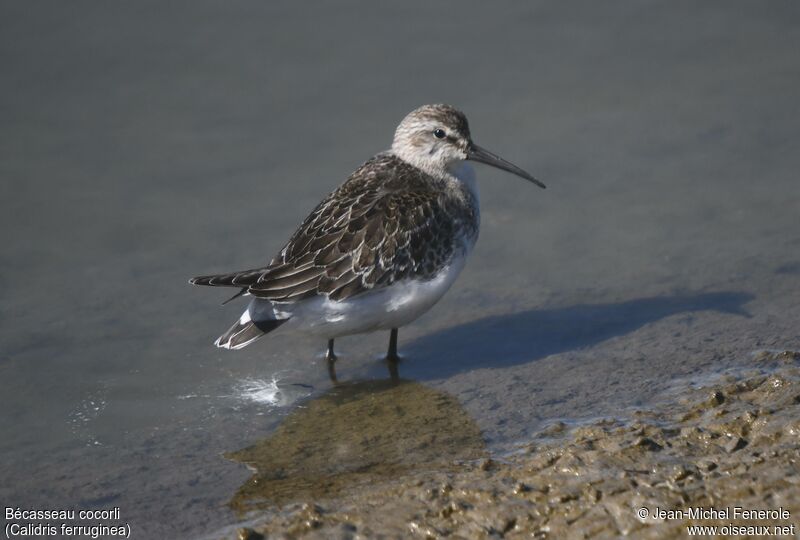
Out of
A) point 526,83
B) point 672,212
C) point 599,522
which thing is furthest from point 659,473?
point 526,83

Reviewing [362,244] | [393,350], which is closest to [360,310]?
[362,244]

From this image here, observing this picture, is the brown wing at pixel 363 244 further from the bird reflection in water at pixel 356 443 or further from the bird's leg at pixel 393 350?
the bird reflection in water at pixel 356 443

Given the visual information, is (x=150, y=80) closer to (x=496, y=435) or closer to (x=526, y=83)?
(x=526, y=83)

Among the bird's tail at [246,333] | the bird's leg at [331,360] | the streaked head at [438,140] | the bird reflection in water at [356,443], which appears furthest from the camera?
the streaked head at [438,140]

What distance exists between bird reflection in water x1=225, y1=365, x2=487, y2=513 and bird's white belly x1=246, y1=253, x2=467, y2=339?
0.44 meters

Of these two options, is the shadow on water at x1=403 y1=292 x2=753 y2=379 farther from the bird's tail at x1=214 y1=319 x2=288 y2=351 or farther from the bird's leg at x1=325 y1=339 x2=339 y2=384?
the bird's tail at x1=214 y1=319 x2=288 y2=351

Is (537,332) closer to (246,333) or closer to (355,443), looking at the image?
(355,443)

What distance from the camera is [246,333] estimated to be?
7293 mm

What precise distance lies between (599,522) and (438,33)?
7.91 m

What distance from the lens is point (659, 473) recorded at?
17.9ft

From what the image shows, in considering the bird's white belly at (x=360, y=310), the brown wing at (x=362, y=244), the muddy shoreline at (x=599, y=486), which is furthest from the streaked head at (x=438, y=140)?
the muddy shoreline at (x=599, y=486)

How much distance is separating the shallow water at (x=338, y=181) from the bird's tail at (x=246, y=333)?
418 mm

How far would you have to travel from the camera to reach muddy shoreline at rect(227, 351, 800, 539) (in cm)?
511

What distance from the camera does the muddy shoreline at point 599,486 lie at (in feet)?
16.8
